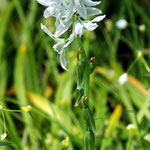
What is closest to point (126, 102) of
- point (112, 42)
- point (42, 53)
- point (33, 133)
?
point (33, 133)

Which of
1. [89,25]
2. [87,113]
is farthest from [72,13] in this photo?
[87,113]

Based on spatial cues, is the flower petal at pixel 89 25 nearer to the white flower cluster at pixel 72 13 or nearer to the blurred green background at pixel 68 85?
the white flower cluster at pixel 72 13

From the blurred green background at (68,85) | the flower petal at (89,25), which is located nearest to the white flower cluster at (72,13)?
the flower petal at (89,25)

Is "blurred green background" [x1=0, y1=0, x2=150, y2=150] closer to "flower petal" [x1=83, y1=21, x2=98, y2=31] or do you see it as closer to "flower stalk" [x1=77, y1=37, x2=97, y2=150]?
"flower stalk" [x1=77, y1=37, x2=97, y2=150]

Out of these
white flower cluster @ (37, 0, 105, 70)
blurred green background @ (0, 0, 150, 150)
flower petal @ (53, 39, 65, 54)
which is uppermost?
white flower cluster @ (37, 0, 105, 70)

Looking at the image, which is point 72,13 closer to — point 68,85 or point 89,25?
point 89,25

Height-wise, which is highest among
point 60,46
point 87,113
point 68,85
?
point 60,46

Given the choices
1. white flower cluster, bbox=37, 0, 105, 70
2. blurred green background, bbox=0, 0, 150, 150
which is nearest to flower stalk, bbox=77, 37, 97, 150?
white flower cluster, bbox=37, 0, 105, 70

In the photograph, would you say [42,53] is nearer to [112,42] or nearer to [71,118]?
[112,42]
